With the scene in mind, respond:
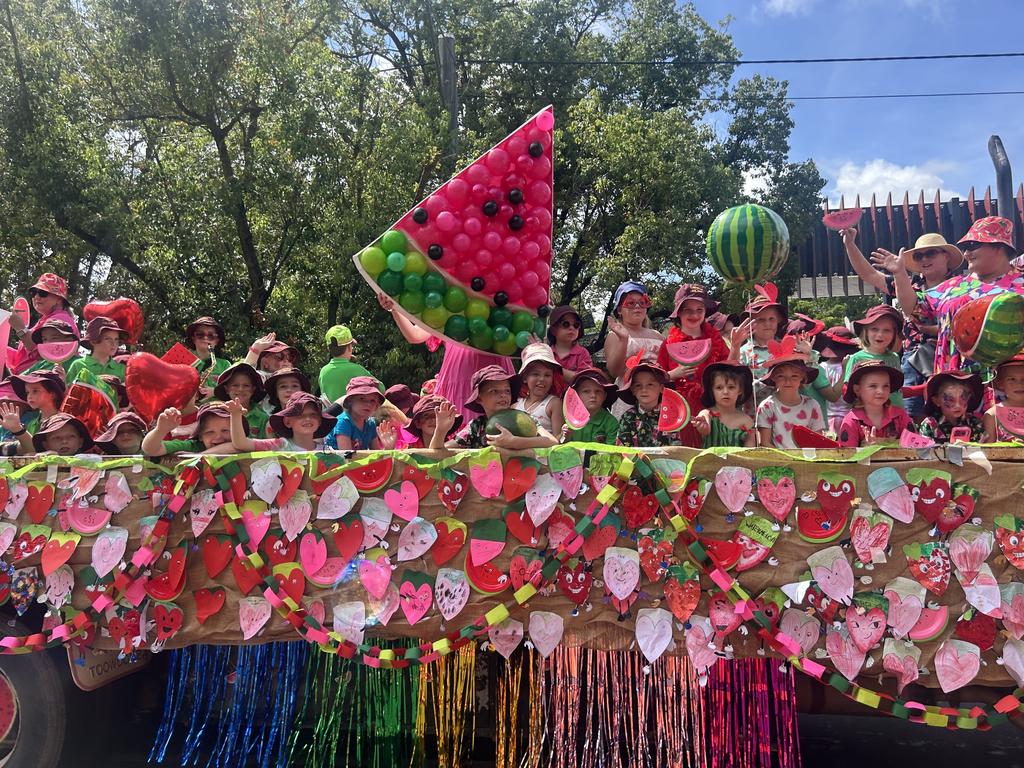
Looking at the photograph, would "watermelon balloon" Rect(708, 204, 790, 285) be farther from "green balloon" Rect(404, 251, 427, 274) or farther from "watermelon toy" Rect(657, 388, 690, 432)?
"green balloon" Rect(404, 251, 427, 274)

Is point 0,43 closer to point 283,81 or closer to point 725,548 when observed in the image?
point 283,81

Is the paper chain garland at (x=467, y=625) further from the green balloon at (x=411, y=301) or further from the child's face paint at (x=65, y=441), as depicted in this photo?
the green balloon at (x=411, y=301)

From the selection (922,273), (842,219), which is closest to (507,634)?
(842,219)

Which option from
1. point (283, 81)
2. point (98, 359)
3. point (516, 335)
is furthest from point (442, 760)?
point (283, 81)

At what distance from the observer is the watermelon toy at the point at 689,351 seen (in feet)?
14.7

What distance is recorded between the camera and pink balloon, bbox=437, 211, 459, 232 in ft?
15.3

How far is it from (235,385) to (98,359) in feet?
3.16

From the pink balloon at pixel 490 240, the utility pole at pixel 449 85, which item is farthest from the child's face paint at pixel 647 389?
the utility pole at pixel 449 85

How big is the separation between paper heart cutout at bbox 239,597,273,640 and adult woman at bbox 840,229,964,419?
3697 millimetres

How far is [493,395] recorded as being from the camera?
3.97 metres

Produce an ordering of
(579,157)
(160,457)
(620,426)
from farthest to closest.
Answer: (579,157) → (620,426) → (160,457)

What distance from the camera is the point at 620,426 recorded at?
4.13m

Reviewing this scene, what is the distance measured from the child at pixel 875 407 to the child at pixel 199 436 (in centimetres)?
287

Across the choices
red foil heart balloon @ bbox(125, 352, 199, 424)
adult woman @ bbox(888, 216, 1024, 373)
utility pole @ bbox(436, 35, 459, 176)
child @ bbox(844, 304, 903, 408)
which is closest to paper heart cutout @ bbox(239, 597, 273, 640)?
red foil heart balloon @ bbox(125, 352, 199, 424)
